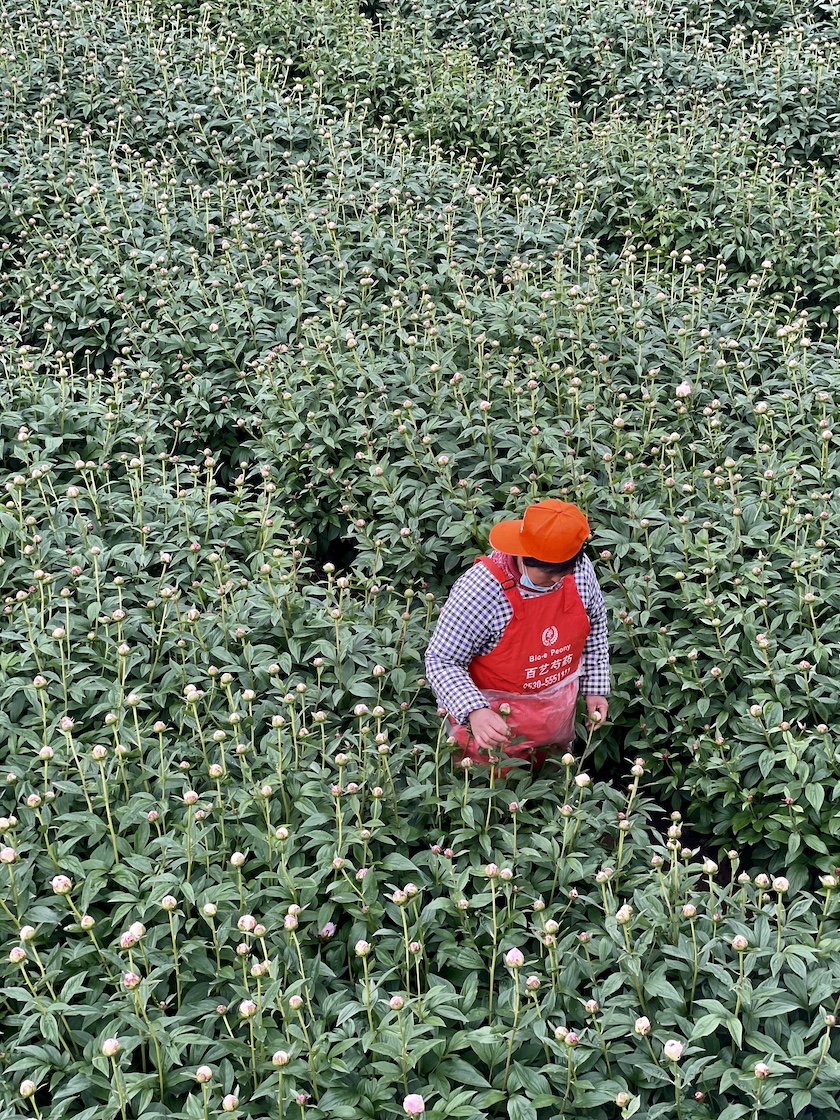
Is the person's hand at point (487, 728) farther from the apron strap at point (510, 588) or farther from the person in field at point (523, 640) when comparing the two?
the apron strap at point (510, 588)

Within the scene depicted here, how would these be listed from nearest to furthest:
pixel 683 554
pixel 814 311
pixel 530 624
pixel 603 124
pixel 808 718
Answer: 1. pixel 530 624
2. pixel 808 718
3. pixel 683 554
4. pixel 814 311
5. pixel 603 124

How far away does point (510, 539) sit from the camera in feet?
11.2

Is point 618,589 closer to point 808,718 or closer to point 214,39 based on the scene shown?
point 808,718

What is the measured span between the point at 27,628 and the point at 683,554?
2.61 meters

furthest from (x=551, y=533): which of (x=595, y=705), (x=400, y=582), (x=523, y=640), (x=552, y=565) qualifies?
(x=400, y=582)

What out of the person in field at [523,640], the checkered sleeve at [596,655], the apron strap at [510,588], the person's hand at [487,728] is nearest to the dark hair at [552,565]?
the person in field at [523,640]

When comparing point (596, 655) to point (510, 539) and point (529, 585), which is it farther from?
point (510, 539)

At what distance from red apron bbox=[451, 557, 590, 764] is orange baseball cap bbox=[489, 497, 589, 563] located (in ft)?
0.69

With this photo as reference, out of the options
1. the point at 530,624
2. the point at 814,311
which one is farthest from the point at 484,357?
the point at 530,624

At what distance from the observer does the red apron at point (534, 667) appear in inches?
138

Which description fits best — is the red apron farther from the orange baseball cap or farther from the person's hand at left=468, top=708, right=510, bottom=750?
the orange baseball cap

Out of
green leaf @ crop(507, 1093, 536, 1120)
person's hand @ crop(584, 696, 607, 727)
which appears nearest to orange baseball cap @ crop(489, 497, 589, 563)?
person's hand @ crop(584, 696, 607, 727)

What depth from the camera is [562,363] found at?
5.68m

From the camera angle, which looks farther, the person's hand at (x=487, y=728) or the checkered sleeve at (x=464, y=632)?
the checkered sleeve at (x=464, y=632)
